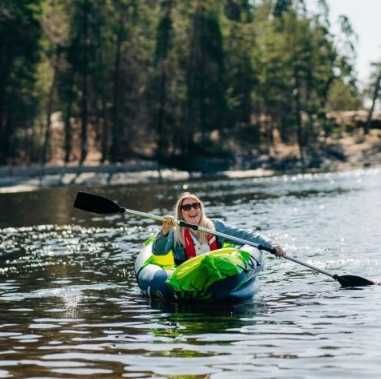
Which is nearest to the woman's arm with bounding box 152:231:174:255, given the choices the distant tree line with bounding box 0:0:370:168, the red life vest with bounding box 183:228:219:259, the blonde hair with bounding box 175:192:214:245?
the blonde hair with bounding box 175:192:214:245

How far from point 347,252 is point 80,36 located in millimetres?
53792

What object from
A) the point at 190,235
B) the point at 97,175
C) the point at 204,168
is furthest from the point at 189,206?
the point at 204,168

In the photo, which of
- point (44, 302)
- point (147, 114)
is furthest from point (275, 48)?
point (44, 302)

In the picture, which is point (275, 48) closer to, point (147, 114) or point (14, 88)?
point (147, 114)

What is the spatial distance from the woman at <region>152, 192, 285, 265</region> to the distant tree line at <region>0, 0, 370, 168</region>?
5213 centimetres

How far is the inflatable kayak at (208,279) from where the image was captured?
46.8 feet

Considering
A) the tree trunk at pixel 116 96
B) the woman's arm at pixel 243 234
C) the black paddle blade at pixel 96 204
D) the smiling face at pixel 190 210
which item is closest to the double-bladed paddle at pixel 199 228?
the black paddle blade at pixel 96 204

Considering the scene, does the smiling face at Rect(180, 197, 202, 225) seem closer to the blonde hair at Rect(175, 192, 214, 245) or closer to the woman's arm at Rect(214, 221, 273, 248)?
the blonde hair at Rect(175, 192, 214, 245)

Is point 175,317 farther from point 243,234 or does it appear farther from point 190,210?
point 243,234

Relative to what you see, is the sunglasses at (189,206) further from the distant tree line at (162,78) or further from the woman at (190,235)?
the distant tree line at (162,78)

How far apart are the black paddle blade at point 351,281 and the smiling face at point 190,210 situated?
98.0 inches

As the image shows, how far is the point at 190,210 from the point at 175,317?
6.83 ft

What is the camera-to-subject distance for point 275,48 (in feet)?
311

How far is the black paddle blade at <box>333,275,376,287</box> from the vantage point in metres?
15.9
